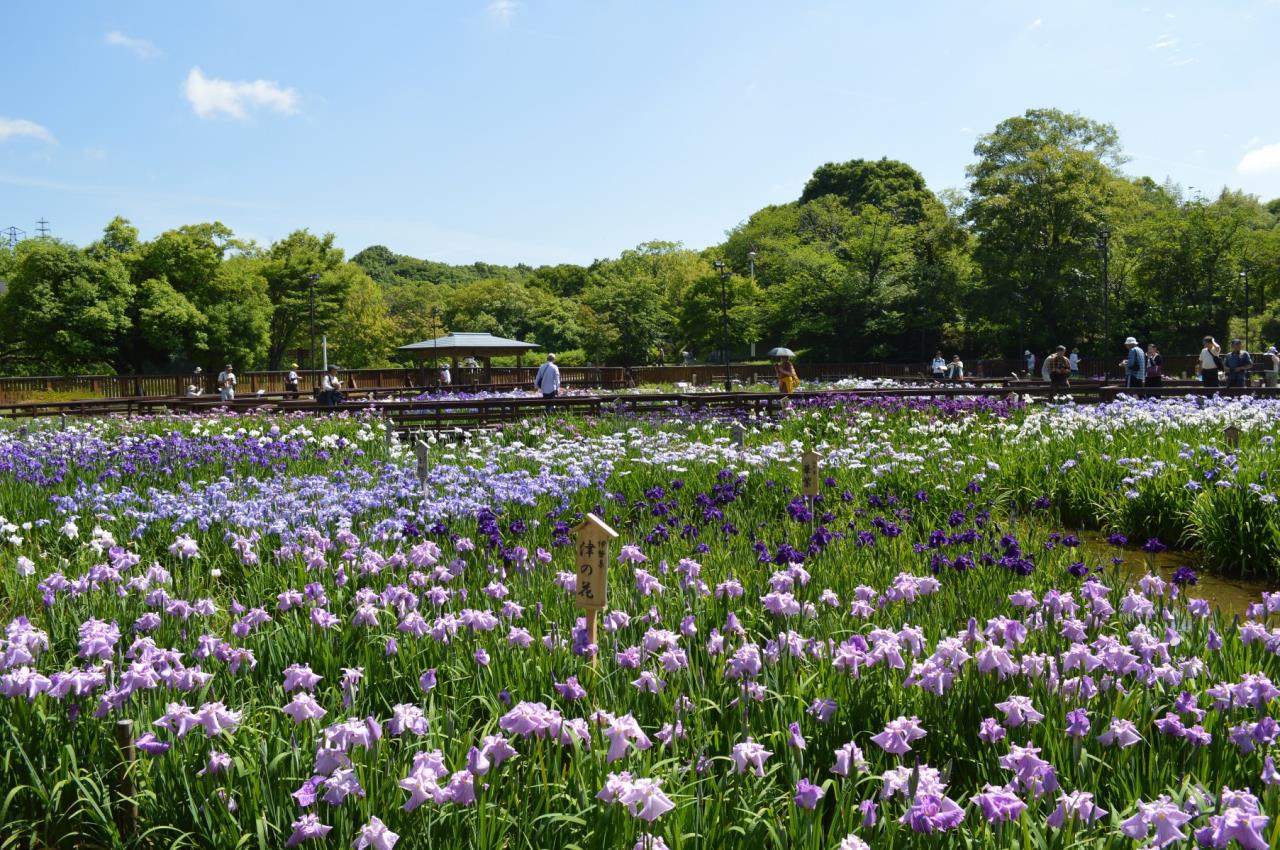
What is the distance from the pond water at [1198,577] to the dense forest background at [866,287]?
37.4m

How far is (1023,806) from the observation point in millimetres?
1974

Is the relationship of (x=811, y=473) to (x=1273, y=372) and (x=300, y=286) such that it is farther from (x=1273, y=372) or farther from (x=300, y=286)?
(x=300, y=286)

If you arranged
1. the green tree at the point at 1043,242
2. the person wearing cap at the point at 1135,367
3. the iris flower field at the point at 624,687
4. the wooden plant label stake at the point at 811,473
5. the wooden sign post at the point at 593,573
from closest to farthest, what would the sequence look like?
the iris flower field at the point at 624,687, the wooden sign post at the point at 593,573, the wooden plant label stake at the point at 811,473, the person wearing cap at the point at 1135,367, the green tree at the point at 1043,242

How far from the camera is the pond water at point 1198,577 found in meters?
6.17

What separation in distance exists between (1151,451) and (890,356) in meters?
41.0

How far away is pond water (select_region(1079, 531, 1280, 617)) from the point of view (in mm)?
6172

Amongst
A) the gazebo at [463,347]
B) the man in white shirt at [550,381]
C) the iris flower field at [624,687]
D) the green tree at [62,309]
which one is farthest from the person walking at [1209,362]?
the green tree at [62,309]

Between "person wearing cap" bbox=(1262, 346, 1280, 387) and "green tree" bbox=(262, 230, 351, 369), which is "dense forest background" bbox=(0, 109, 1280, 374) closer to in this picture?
"green tree" bbox=(262, 230, 351, 369)

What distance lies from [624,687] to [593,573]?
47cm

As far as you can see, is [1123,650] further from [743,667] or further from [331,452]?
[331,452]

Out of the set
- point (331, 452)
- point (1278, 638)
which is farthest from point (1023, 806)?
point (331, 452)

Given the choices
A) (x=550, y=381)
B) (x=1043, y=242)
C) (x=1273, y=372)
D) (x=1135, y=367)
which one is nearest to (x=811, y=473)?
(x=550, y=381)

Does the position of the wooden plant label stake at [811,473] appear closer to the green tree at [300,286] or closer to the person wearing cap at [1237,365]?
the person wearing cap at [1237,365]

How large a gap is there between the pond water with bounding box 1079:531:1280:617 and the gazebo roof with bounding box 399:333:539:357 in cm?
2698
